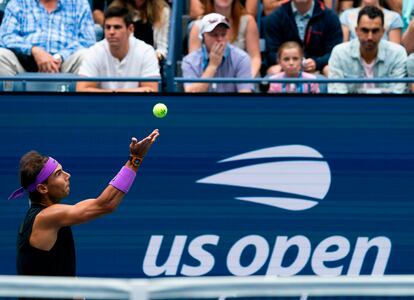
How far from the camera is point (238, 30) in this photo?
360 inches

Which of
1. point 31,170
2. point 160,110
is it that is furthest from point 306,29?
point 31,170

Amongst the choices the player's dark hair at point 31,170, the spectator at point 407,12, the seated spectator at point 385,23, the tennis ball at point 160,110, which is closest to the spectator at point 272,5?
the seated spectator at point 385,23

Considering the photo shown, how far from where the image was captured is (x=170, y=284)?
3.86 metres

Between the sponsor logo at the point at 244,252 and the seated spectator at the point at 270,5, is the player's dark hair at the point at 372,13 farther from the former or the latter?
the sponsor logo at the point at 244,252

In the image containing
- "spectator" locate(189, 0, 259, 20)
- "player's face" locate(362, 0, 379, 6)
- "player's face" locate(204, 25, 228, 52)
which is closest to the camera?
"player's face" locate(204, 25, 228, 52)

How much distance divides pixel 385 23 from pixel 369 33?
2.67 feet

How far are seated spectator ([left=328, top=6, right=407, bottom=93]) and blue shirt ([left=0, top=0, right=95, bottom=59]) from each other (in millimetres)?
2099

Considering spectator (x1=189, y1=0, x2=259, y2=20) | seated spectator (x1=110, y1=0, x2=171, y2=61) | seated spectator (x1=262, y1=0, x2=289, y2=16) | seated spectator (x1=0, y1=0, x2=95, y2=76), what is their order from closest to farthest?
seated spectator (x1=0, y1=0, x2=95, y2=76), spectator (x1=189, y1=0, x2=259, y2=20), seated spectator (x1=110, y1=0, x2=171, y2=61), seated spectator (x1=262, y1=0, x2=289, y2=16)

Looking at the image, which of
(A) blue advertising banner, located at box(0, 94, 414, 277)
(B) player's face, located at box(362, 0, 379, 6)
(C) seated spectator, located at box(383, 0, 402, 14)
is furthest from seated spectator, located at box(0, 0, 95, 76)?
(C) seated spectator, located at box(383, 0, 402, 14)

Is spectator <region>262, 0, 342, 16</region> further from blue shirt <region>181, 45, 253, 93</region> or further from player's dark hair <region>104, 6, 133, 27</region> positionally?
player's dark hair <region>104, 6, 133, 27</region>

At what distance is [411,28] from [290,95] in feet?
4.80

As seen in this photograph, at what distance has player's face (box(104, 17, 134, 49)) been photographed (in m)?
8.67

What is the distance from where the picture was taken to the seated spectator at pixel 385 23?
9.44 m

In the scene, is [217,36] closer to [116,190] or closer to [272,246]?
[272,246]
